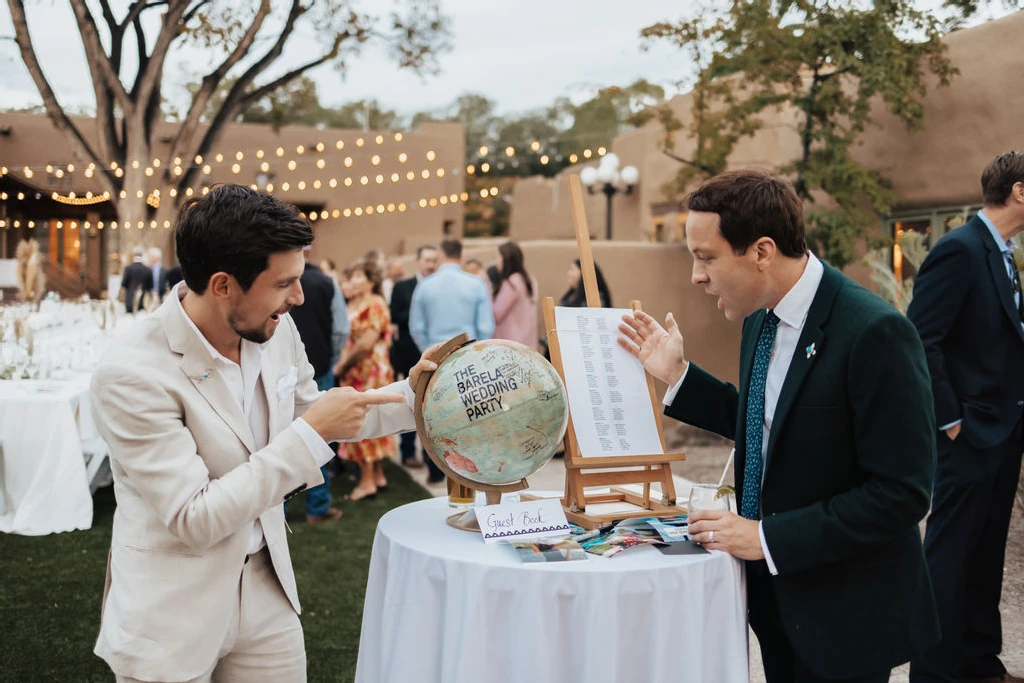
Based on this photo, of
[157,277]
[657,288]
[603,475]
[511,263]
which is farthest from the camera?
[157,277]

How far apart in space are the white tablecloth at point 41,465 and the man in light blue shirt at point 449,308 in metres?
2.77

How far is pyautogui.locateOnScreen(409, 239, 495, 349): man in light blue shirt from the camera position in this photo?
24.7 ft

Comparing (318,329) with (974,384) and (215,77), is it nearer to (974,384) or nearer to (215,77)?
(974,384)

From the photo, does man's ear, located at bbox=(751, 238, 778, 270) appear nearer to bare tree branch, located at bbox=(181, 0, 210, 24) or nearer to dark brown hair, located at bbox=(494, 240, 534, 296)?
dark brown hair, located at bbox=(494, 240, 534, 296)

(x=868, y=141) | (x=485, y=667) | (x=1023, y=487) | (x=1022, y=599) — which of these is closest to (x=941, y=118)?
(x=868, y=141)

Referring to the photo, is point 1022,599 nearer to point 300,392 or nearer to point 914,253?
point 914,253

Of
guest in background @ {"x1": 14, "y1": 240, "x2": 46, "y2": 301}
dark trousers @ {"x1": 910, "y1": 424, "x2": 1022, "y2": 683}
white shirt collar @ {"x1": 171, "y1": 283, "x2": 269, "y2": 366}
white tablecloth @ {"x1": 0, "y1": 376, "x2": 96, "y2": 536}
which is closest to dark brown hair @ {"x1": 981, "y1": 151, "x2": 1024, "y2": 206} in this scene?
dark trousers @ {"x1": 910, "y1": 424, "x2": 1022, "y2": 683}

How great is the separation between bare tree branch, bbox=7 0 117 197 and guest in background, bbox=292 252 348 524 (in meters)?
11.9

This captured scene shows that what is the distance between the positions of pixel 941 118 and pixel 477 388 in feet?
27.2

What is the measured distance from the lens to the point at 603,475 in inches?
114

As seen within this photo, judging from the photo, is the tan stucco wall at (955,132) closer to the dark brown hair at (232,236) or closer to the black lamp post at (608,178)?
the black lamp post at (608,178)

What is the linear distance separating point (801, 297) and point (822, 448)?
39cm

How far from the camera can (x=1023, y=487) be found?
5.81 m

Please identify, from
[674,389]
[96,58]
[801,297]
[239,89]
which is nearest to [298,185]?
[239,89]
